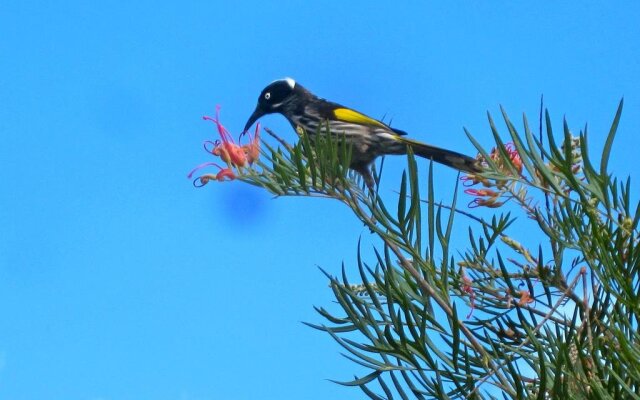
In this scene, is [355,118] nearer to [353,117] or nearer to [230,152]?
[353,117]

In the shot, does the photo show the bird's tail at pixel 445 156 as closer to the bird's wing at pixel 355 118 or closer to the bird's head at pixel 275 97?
the bird's wing at pixel 355 118

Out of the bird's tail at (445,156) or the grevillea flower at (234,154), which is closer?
the grevillea flower at (234,154)

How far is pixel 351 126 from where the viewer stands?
14.6 ft

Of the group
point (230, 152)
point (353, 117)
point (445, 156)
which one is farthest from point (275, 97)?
point (230, 152)

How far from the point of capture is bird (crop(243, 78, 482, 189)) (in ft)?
11.8

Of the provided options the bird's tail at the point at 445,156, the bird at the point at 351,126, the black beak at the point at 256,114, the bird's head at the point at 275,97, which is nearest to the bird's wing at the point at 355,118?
the bird at the point at 351,126

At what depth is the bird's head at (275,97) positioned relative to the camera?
18.0 feet

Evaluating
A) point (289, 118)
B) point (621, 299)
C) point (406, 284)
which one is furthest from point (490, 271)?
point (289, 118)

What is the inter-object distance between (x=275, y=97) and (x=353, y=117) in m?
1.04

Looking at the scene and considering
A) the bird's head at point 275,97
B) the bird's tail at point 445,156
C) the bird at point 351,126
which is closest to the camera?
the bird's tail at point 445,156

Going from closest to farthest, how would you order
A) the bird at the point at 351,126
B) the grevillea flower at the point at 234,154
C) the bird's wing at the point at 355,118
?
the grevillea flower at the point at 234,154, the bird at the point at 351,126, the bird's wing at the point at 355,118

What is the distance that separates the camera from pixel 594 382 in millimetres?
1434

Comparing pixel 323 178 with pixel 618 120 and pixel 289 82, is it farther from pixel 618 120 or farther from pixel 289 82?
pixel 289 82

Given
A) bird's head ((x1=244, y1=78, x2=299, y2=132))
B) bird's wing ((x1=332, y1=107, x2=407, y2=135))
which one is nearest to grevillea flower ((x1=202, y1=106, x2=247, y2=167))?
bird's wing ((x1=332, y1=107, x2=407, y2=135))
